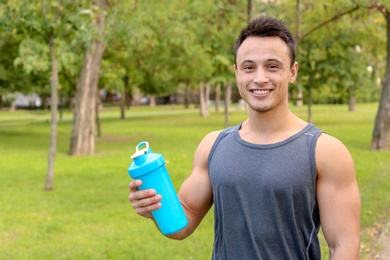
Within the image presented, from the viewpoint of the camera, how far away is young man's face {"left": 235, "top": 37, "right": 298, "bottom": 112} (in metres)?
2.13

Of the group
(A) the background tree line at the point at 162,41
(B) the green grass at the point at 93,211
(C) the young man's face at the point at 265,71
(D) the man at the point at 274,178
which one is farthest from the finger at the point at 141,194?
(A) the background tree line at the point at 162,41

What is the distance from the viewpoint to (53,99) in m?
10.4

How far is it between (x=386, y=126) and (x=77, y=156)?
28.5 ft

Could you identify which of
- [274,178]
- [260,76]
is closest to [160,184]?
[274,178]

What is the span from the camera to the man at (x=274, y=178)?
2.03 meters

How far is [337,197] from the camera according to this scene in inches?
80.1

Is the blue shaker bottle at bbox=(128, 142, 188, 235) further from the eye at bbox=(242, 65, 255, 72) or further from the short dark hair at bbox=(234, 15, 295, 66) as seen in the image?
the short dark hair at bbox=(234, 15, 295, 66)

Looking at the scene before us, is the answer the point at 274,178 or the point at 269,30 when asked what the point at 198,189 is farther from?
the point at 269,30

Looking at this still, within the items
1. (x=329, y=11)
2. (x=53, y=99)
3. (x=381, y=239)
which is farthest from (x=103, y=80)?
Answer: (x=381, y=239)

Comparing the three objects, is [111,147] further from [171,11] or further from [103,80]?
[103,80]

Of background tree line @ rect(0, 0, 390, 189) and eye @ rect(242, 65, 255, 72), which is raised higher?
background tree line @ rect(0, 0, 390, 189)

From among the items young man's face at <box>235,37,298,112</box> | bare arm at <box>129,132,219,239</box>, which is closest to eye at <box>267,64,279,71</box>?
young man's face at <box>235,37,298,112</box>

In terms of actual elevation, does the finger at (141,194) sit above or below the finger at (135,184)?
below

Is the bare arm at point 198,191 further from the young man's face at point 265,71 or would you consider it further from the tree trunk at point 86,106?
the tree trunk at point 86,106
